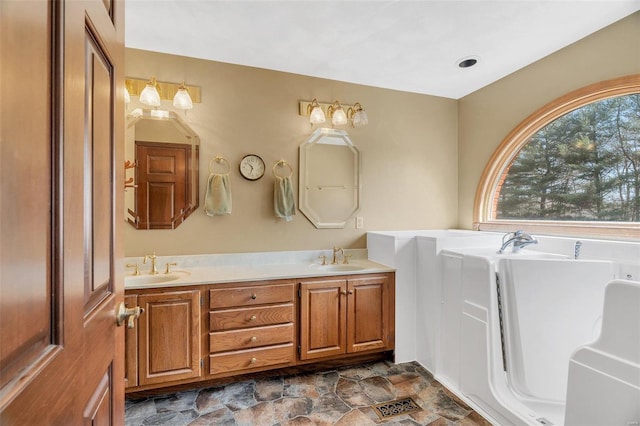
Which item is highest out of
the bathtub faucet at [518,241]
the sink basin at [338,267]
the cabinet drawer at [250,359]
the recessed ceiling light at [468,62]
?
the recessed ceiling light at [468,62]

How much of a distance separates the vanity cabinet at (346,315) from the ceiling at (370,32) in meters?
1.86

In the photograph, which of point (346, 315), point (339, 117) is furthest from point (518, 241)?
point (339, 117)

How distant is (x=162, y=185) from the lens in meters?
2.51

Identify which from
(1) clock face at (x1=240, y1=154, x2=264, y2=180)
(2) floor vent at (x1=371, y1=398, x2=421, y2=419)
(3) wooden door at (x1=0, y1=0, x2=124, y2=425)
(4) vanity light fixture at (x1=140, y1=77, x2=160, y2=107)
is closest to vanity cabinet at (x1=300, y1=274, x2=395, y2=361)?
(2) floor vent at (x1=371, y1=398, x2=421, y2=419)

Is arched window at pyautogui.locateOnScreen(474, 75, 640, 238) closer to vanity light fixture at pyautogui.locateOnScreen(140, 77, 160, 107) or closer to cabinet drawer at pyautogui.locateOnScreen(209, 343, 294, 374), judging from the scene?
cabinet drawer at pyautogui.locateOnScreen(209, 343, 294, 374)

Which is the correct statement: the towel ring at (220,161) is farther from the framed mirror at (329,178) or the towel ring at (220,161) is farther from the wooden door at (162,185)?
the framed mirror at (329,178)

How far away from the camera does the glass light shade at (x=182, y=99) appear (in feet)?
7.98

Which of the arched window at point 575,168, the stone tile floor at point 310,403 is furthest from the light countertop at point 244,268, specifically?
the arched window at point 575,168

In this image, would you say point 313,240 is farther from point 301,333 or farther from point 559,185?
point 559,185

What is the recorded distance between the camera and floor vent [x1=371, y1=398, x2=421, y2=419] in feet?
6.44

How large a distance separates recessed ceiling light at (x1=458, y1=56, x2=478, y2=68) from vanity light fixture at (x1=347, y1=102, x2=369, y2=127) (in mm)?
910

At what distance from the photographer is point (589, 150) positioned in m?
2.32

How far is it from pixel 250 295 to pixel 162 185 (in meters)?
1.18

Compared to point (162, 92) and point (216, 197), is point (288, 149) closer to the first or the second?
point (216, 197)
